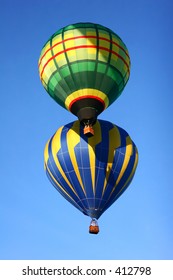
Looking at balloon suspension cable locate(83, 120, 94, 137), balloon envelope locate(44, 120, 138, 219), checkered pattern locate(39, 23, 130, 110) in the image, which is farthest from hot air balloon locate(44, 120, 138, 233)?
checkered pattern locate(39, 23, 130, 110)

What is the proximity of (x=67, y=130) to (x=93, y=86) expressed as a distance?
2378mm

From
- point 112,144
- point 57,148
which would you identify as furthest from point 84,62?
point 57,148

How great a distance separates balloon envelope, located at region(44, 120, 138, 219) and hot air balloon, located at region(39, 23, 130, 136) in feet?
4.29

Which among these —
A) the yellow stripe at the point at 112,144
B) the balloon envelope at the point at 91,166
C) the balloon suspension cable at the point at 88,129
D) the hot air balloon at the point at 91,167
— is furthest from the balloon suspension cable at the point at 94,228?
the balloon suspension cable at the point at 88,129

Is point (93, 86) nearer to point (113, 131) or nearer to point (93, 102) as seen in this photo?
point (93, 102)

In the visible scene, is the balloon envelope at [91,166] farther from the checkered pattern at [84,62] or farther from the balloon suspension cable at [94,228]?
the checkered pattern at [84,62]

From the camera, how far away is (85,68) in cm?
1445

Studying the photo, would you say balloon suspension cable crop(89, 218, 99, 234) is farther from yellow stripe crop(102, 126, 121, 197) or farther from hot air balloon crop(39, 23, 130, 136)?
hot air balloon crop(39, 23, 130, 136)

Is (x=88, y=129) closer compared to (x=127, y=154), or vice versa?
(x=88, y=129)

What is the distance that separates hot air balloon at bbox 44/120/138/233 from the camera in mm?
15422

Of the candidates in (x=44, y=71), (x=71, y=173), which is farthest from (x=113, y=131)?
(x=44, y=71)

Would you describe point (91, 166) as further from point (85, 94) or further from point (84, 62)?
point (84, 62)

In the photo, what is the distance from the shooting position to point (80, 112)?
14.5m

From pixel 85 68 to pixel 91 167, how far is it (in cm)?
322
